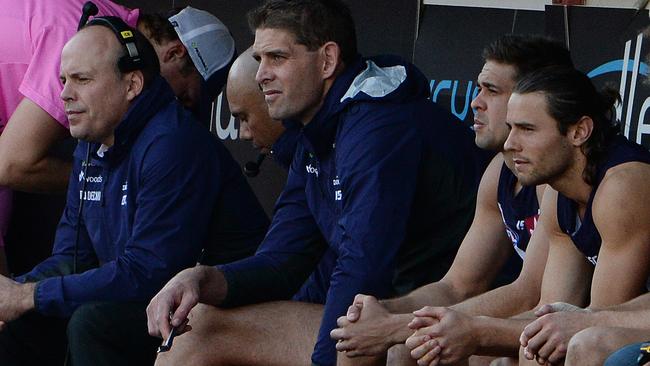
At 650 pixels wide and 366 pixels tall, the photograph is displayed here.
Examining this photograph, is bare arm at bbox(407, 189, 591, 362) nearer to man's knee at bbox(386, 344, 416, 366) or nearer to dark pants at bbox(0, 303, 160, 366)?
man's knee at bbox(386, 344, 416, 366)

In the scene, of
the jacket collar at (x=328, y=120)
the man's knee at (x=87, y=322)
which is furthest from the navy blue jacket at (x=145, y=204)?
the jacket collar at (x=328, y=120)

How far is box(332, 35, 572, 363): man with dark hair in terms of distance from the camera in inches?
160

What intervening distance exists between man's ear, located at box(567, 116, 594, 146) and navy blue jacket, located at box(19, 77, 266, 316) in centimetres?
128

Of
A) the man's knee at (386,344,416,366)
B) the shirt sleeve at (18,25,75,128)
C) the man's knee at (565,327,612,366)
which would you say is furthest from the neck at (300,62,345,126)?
the man's knee at (565,327,612,366)

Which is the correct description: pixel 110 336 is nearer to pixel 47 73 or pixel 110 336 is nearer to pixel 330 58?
pixel 330 58

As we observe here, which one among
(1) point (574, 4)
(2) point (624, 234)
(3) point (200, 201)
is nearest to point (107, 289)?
(3) point (200, 201)

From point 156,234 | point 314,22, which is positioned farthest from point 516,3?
point 156,234

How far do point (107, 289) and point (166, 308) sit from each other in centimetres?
55

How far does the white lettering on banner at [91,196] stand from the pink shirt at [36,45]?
12.3 inches

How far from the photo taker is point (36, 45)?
5164mm

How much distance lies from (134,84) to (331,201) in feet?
2.89

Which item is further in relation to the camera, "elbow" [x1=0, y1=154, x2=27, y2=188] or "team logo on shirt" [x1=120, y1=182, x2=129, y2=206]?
"elbow" [x1=0, y1=154, x2=27, y2=188]

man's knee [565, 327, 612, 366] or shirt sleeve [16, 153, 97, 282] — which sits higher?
man's knee [565, 327, 612, 366]

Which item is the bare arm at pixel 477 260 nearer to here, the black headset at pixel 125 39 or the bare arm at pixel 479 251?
the bare arm at pixel 479 251
